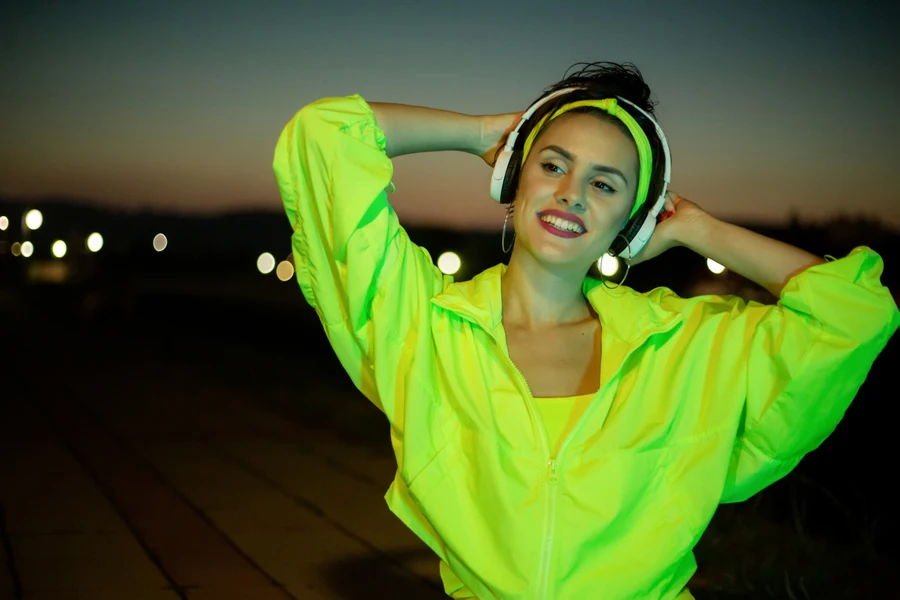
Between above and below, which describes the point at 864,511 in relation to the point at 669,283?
below

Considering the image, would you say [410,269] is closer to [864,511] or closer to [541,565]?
[541,565]

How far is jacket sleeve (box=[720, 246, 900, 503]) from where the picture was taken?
5.47 feet

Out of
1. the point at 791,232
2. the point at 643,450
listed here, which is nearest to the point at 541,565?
the point at 643,450

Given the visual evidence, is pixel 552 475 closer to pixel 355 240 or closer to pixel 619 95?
pixel 355 240

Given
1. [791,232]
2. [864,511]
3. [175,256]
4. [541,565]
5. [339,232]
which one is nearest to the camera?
[541,565]

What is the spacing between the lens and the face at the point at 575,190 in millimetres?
1859

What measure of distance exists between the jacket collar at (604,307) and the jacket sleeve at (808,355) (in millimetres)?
161

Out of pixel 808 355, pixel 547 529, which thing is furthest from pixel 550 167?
pixel 547 529

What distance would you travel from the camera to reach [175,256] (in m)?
15.8

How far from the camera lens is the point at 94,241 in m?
15.3

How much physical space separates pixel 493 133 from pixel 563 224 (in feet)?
0.99

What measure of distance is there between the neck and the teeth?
116 mm

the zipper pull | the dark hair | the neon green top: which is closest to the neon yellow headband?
the dark hair

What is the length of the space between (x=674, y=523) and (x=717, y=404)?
21 centimetres
